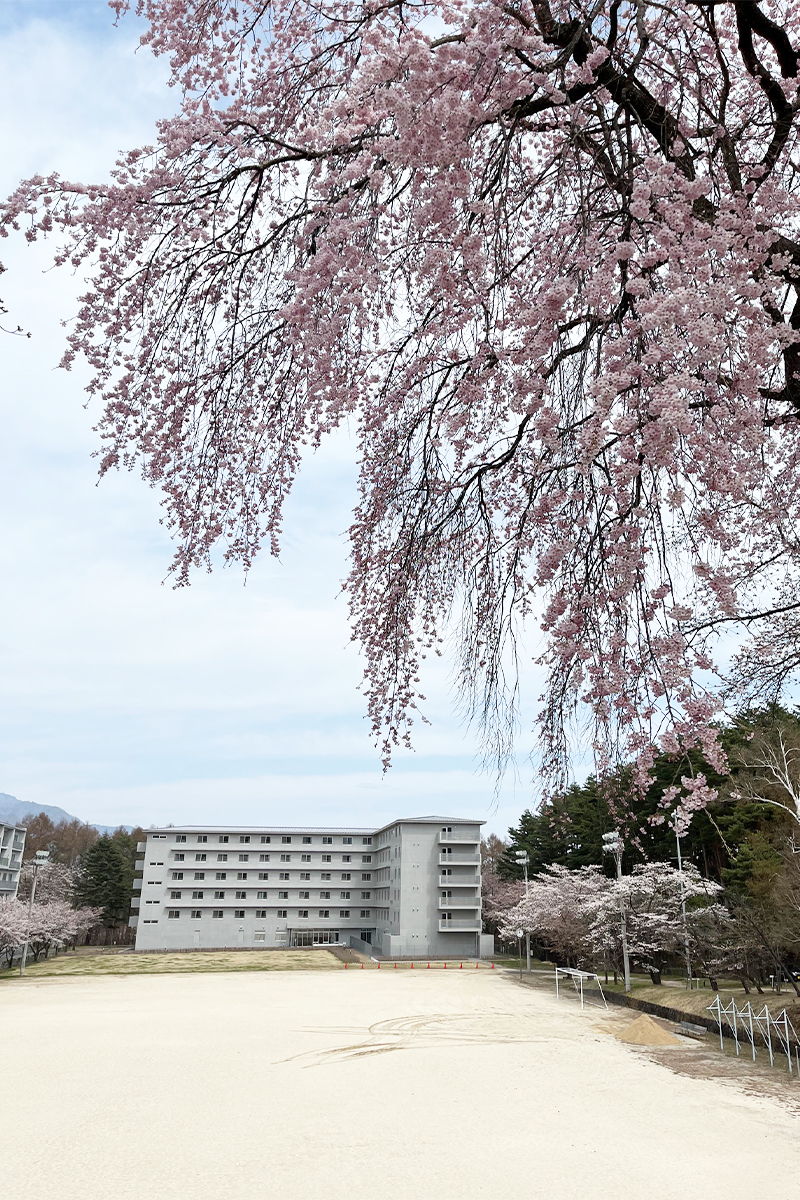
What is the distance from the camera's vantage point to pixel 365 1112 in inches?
428

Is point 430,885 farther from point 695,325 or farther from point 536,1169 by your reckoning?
point 695,325

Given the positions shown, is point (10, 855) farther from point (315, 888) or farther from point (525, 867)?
point (525, 867)

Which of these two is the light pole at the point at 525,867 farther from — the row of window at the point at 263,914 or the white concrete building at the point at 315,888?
the row of window at the point at 263,914

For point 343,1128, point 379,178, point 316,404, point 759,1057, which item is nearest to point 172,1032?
point 343,1128

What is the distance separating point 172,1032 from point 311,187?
63.5 feet

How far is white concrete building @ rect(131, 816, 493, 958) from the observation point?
133 feet

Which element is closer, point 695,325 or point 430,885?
point 695,325

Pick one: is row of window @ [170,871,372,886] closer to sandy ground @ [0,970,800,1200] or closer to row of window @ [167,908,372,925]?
row of window @ [167,908,372,925]

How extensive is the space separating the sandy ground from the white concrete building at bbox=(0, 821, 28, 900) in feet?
117

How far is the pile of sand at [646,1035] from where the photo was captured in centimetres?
1719

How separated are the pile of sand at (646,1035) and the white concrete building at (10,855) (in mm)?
45177

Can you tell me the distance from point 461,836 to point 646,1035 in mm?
24297

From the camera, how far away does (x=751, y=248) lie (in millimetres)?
2984

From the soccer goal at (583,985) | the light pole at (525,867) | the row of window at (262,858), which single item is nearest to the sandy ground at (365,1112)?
the soccer goal at (583,985)
